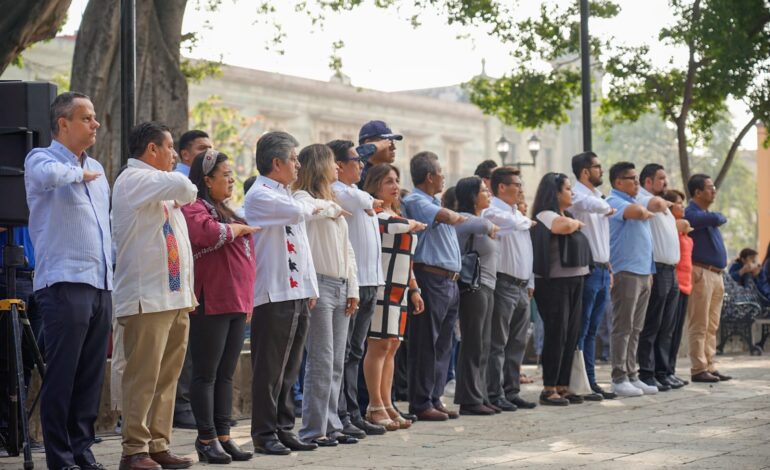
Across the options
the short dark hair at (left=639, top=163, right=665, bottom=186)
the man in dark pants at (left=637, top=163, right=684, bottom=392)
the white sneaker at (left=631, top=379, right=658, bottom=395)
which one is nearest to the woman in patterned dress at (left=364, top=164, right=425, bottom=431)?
the white sneaker at (left=631, top=379, right=658, bottom=395)

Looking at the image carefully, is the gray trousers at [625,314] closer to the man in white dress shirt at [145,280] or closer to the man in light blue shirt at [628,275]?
the man in light blue shirt at [628,275]

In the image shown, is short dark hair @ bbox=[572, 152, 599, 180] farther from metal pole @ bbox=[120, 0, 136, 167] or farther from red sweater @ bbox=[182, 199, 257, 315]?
red sweater @ bbox=[182, 199, 257, 315]

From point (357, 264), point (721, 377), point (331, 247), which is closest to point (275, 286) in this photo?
point (331, 247)

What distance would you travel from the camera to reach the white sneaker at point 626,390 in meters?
12.8

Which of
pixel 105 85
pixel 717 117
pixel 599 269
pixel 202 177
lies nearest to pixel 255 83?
pixel 717 117

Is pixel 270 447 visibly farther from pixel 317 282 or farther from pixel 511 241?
pixel 511 241

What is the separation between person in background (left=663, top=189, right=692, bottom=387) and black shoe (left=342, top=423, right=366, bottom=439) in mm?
5035

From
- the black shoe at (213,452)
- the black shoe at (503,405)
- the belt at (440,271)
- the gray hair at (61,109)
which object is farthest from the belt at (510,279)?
the gray hair at (61,109)

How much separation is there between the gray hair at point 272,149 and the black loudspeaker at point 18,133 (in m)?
1.36

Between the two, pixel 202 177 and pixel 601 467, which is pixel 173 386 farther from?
pixel 601 467

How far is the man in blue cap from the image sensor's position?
1036cm

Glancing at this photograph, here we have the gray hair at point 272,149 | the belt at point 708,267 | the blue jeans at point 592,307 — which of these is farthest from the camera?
the belt at point 708,267

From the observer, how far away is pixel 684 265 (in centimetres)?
1388

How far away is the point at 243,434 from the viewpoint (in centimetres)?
987
